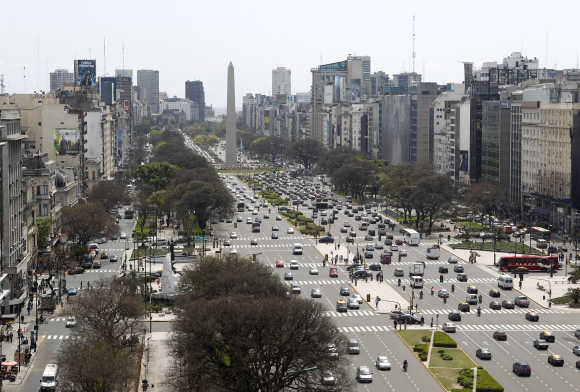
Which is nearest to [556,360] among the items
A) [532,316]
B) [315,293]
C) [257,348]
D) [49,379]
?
[532,316]

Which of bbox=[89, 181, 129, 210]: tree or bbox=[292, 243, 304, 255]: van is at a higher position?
bbox=[89, 181, 129, 210]: tree

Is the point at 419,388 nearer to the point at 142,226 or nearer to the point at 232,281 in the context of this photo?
the point at 232,281

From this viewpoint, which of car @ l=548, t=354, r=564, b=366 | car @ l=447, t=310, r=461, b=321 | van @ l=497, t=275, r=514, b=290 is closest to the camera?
car @ l=548, t=354, r=564, b=366

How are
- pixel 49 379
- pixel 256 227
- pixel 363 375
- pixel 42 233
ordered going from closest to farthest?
pixel 49 379 → pixel 363 375 → pixel 42 233 → pixel 256 227

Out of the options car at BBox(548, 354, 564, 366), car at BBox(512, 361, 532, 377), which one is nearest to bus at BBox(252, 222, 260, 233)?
car at BBox(548, 354, 564, 366)

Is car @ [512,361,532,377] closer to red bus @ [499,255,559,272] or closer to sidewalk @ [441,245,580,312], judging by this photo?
sidewalk @ [441,245,580,312]

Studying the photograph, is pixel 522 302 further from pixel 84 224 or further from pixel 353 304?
pixel 84 224
